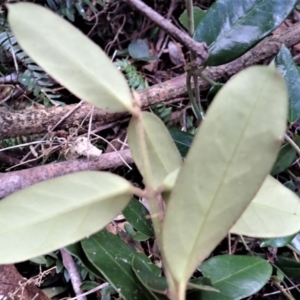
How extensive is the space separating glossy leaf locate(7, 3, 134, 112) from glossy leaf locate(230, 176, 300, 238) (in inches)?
8.6

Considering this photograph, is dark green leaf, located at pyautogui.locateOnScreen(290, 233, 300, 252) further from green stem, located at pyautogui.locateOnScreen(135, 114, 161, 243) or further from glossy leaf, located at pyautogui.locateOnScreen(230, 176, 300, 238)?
green stem, located at pyautogui.locateOnScreen(135, 114, 161, 243)

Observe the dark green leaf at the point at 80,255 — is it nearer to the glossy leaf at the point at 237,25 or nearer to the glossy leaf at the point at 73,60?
the glossy leaf at the point at 73,60

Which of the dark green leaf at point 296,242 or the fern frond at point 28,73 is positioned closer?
the dark green leaf at point 296,242

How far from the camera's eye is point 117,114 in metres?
1.19

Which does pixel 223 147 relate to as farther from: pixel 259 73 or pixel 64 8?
pixel 64 8

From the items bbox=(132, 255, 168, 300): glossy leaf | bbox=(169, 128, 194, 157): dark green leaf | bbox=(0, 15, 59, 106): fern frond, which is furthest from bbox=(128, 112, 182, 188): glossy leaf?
bbox=(0, 15, 59, 106): fern frond

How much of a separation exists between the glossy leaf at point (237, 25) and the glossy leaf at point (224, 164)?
0.42 m

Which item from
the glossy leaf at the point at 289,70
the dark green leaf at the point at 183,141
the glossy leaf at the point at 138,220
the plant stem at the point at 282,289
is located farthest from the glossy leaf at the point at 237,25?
the plant stem at the point at 282,289

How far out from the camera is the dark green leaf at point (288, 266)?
3.25 ft

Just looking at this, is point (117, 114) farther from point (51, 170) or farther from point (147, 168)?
point (147, 168)

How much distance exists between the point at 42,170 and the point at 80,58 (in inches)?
22.3

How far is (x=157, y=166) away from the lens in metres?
0.56

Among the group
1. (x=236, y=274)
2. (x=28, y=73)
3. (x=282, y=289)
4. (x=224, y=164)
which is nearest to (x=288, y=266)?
(x=282, y=289)

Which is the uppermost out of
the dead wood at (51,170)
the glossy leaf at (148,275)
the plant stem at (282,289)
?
the glossy leaf at (148,275)
